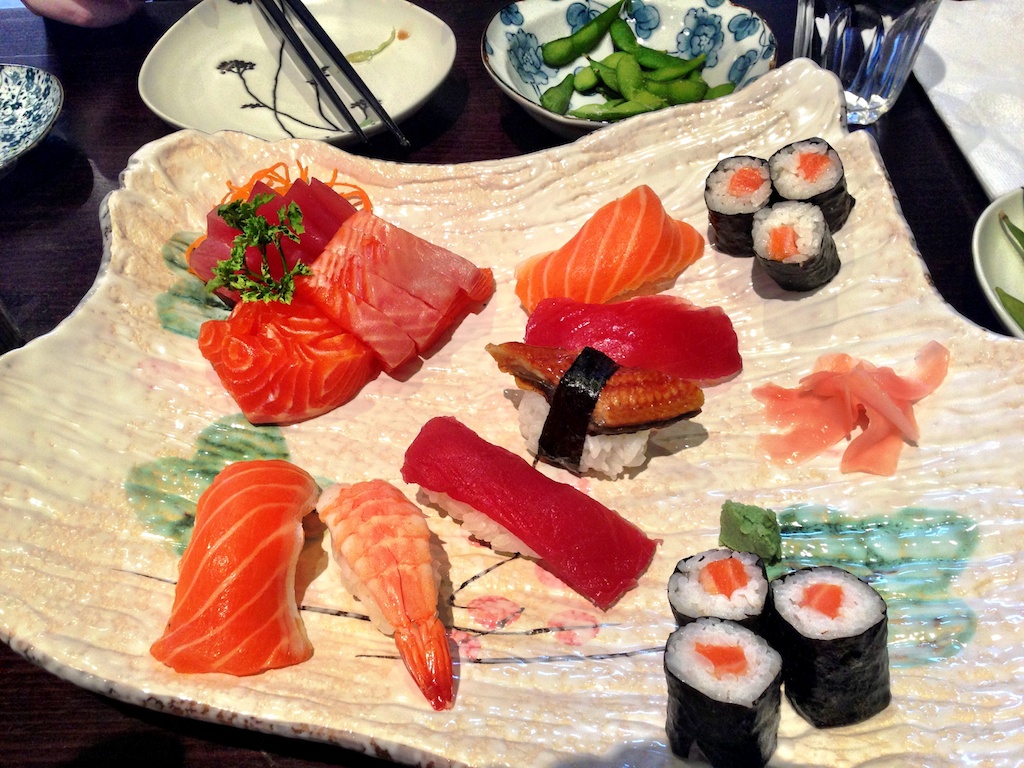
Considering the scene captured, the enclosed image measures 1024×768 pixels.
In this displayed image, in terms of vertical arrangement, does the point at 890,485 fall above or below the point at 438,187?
below

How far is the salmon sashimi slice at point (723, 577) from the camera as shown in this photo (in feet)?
6.09

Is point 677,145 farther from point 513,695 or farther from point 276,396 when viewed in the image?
point 513,695

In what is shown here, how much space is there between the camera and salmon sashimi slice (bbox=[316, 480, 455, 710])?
1868 millimetres

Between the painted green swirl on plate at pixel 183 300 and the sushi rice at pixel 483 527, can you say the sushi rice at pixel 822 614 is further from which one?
the painted green swirl on plate at pixel 183 300

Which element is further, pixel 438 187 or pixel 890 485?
pixel 438 187

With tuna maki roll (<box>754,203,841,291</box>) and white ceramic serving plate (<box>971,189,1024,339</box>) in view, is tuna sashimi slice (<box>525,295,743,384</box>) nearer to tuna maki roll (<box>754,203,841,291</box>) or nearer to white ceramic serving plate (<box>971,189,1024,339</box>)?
tuna maki roll (<box>754,203,841,291</box>)

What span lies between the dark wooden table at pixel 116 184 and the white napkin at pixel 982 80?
85 millimetres

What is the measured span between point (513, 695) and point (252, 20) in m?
4.01

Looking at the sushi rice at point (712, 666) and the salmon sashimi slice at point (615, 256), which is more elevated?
the salmon sashimi slice at point (615, 256)

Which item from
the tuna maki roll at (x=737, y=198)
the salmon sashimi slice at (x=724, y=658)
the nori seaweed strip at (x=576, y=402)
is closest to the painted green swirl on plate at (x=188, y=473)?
the nori seaweed strip at (x=576, y=402)

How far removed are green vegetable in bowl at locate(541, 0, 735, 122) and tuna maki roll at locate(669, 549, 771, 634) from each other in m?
2.29

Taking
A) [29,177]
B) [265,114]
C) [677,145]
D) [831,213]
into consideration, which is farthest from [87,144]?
[831,213]

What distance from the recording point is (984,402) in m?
2.19

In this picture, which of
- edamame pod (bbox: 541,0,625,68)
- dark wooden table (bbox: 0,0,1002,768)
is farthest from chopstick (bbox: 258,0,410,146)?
edamame pod (bbox: 541,0,625,68)
